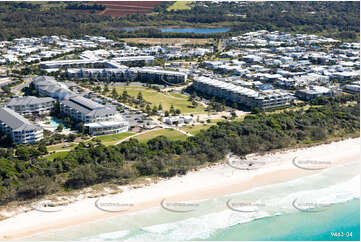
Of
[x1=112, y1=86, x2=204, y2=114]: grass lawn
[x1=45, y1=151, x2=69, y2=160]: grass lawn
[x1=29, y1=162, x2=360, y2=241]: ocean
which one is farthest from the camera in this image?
[x1=112, y1=86, x2=204, y2=114]: grass lawn

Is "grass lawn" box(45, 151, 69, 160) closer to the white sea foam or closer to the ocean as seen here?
the ocean

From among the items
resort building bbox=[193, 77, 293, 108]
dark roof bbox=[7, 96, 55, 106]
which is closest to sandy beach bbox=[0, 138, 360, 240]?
resort building bbox=[193, 77, 293, 108]

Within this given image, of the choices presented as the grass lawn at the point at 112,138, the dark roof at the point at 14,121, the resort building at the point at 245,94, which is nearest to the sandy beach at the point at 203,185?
the grass lawn at the point at 112,138

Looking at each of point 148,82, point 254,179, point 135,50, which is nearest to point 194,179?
point 254,179

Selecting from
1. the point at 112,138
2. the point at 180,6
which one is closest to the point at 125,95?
the point at 112,138

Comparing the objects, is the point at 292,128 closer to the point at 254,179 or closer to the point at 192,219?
the point at 254,179

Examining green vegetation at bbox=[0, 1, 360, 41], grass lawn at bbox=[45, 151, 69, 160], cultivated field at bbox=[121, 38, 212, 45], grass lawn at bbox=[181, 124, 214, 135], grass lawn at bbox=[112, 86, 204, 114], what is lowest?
grass lawn at bbox=[45, 151, 69, 160]

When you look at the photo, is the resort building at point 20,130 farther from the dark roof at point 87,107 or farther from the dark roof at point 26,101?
the dark roof at point 26,101

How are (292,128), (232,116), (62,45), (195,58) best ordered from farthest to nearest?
(62,45) → (195,58) → (232,116) → (292,128)
